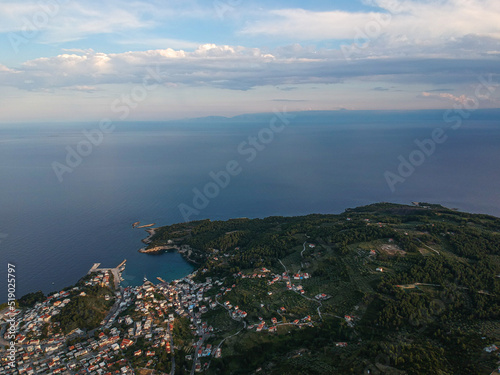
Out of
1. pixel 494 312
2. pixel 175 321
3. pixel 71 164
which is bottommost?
pixel 175 321

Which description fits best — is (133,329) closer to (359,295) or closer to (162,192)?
(359,295)

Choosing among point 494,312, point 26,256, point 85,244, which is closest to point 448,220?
point 494,312

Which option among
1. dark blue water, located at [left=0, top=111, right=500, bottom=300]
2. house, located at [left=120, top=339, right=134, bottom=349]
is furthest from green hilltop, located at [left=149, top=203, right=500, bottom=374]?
dark blue water, located at [left=0, top=111, right=500, bottom=300]

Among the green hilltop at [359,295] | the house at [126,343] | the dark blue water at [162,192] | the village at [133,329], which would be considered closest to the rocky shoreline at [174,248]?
the green hilltop at [359,295]

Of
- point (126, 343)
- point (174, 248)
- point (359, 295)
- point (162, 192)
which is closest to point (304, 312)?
point (359, 295)

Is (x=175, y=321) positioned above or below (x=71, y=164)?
below

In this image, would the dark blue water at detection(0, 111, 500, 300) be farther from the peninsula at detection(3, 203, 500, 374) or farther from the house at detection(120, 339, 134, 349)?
the house at detection(120, 339, 134, 349)

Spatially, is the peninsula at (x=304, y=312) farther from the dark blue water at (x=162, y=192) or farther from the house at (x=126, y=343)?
the dark blue water at (x=162, y=192)

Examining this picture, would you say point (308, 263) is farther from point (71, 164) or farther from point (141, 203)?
point (71, 164)
